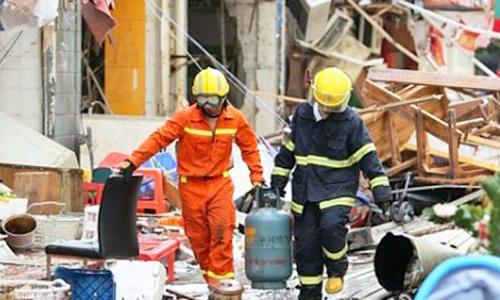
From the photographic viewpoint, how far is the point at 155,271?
781 cm

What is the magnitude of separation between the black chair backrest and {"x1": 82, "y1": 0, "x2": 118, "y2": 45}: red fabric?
3.35 m

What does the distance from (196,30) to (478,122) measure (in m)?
9.74

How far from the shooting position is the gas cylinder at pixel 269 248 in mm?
8531

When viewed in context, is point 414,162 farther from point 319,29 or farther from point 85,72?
→ point 319,29

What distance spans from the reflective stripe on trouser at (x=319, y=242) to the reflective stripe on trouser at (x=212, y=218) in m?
A: 0.64


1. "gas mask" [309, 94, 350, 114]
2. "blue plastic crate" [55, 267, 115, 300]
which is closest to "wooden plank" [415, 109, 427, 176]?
"gas mask" [309, 94, 350, 114]

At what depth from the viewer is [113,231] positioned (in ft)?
25.0

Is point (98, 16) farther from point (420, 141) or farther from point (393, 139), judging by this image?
point (420, 141)

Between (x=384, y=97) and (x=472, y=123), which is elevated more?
(x=384, y=97)

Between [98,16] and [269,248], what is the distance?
11.4 feet

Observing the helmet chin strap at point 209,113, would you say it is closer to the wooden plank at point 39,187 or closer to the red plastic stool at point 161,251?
the red plastic stool at point 161,251

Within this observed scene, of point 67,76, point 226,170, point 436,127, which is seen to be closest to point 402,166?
point 436,127

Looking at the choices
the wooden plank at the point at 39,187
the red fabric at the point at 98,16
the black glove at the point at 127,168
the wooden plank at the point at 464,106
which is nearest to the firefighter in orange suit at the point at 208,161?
the black glove at the point at 127,168

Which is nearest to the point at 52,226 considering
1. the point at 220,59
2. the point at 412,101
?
the point at 412,101
